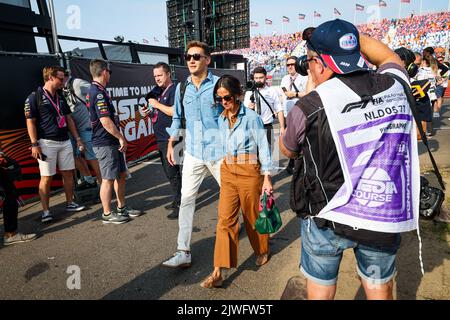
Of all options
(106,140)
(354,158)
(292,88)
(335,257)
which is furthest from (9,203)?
(292,88)

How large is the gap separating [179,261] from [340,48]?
2368 mm

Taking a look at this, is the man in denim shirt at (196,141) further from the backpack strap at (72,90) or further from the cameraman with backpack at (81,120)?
the backpack strap at (72,90)

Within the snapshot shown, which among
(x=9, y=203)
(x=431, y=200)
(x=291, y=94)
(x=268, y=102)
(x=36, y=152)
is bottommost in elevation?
(x=9, y=203)

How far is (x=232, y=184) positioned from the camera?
2771 millimetres

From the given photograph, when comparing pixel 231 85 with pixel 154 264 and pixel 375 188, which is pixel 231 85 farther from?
pixel 154 264

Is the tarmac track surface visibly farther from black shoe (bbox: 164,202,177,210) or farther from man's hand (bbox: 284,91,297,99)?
man's hand (bbox: 284,91,297,99)

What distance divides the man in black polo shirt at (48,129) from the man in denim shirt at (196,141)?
7.58 feet

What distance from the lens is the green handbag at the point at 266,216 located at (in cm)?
266

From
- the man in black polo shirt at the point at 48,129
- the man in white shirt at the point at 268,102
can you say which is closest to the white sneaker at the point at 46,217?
the man in black polo shirt at the point at 48,129

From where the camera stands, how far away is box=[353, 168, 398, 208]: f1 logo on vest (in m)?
1.44

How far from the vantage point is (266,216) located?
8.72 ft

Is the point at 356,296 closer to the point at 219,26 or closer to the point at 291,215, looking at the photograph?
the point at 291,215

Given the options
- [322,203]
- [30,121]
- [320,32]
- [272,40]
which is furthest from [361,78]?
[272,40]

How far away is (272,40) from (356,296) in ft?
187
